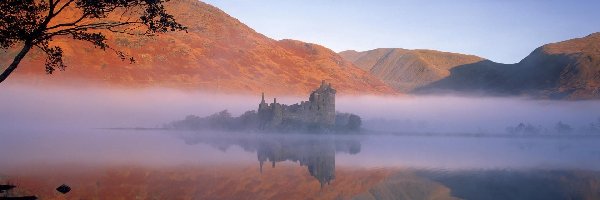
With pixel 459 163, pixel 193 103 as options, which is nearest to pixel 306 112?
pixel 193 103

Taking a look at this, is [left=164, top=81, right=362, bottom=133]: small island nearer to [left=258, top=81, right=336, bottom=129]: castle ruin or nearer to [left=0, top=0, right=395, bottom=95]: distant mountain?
[left=258, top=81, right=336, bottom=129]: castle ruin

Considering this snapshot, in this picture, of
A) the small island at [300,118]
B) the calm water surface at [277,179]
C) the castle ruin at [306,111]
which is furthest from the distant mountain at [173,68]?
the calm water surface at [277,179]

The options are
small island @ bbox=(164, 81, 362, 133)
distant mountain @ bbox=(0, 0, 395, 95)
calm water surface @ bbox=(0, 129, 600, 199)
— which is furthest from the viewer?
distant mountain @ bbox=(0, 0, 395, 95)

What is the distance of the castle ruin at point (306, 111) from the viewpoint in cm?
11344

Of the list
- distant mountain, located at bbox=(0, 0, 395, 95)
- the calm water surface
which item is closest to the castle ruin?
distant mountain, located at bbox=(0, 0, 395, 95)

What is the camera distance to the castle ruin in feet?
372

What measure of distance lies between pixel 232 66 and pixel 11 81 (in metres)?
69.1

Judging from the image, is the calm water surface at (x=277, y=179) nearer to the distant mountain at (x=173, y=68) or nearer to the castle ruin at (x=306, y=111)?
the castle ruin at (x=306, y=111)

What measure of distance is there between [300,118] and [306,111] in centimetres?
464

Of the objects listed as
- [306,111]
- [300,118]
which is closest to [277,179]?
[306,111]

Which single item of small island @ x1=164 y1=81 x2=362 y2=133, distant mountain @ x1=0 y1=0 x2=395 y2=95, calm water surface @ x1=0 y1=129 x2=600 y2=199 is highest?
distant mountain @ x1=0 y1=0 x2=395 y2=95

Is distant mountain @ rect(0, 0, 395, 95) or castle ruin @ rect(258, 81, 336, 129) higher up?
distant mountain @ rect(0, 0, 395, 95)

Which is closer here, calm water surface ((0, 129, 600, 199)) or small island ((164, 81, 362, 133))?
calm water surface ((0, 129, 600, 199))

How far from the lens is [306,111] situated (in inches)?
4619
